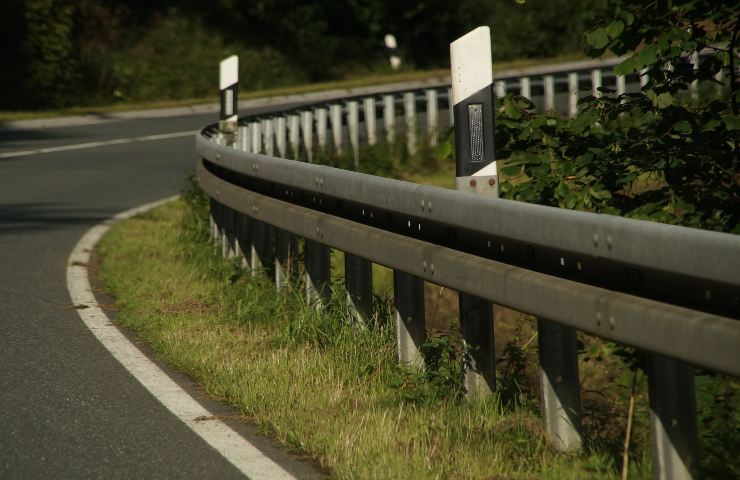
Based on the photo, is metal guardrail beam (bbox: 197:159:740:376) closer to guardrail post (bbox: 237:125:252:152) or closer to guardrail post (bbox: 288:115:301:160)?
guardrail post (bbox: 237:125:252:152)

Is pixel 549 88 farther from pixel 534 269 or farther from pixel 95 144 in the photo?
pixel 534 269

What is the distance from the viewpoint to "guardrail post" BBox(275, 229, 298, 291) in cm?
835

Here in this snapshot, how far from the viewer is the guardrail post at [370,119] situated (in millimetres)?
18797

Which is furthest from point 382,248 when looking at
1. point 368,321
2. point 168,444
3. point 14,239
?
point 14,239

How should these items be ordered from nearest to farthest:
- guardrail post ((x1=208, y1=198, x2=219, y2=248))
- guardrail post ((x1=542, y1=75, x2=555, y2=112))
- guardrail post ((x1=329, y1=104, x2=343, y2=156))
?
guardrail post ((x1=208, y1=198, x2=219, y2=248))
guardrail post ((x1=329, y1=104, x2=343, y2=156))
guardrail post ((x1=542, y1=75, x2=555, y2=112))

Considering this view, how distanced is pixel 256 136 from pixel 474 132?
6787 mm

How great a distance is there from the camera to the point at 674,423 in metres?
4.41

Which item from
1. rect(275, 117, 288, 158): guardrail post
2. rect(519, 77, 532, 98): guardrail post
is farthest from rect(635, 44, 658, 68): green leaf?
rect(519, 77, 532, 98): guardrail post

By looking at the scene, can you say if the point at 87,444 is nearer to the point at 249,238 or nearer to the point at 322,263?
the point at 322,263

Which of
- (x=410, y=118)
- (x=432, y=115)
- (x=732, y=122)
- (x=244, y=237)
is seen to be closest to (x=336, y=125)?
(x=410, y=118)

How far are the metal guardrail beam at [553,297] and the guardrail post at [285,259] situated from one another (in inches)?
34.5

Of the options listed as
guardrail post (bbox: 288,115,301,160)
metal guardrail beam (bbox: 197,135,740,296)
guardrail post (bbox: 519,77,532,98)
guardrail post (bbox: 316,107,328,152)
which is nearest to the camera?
metal guardrail beam (bbox: 197,135,740,296)

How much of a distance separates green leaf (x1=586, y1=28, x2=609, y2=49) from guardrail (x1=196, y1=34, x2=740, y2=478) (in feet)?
1.80

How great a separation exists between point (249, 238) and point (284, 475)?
466cm
